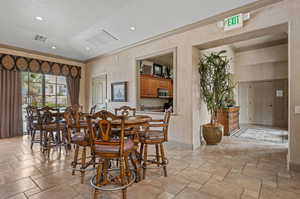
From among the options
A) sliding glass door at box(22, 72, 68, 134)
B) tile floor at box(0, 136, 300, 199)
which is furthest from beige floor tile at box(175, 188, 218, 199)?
sliding glass door at box(22, 72, 68, 134)

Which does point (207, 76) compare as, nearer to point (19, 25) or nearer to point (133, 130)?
point (133, 130)

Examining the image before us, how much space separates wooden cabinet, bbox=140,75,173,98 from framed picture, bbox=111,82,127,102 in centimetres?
67

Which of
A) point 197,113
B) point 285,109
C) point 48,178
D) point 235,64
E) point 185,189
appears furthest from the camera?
point 235,64

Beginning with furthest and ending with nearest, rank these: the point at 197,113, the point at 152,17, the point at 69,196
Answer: the point at 197,113 → the point at 152,17 → the point at 69,196

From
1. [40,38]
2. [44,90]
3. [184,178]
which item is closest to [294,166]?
[184,178]

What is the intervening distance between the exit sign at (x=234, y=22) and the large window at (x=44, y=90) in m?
6.04

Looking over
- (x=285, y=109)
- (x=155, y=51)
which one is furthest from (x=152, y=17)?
(x=285, y=109)

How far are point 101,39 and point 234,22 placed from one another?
3676mm

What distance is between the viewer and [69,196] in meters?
Result: 1.89

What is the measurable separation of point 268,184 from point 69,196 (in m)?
2.60

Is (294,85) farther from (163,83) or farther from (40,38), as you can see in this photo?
(40,38)

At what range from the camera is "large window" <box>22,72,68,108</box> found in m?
5.58

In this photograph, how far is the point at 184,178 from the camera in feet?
7.69

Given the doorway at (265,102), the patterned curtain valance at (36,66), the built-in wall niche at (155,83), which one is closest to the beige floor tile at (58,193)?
the built-in wall niche at (155,83)
